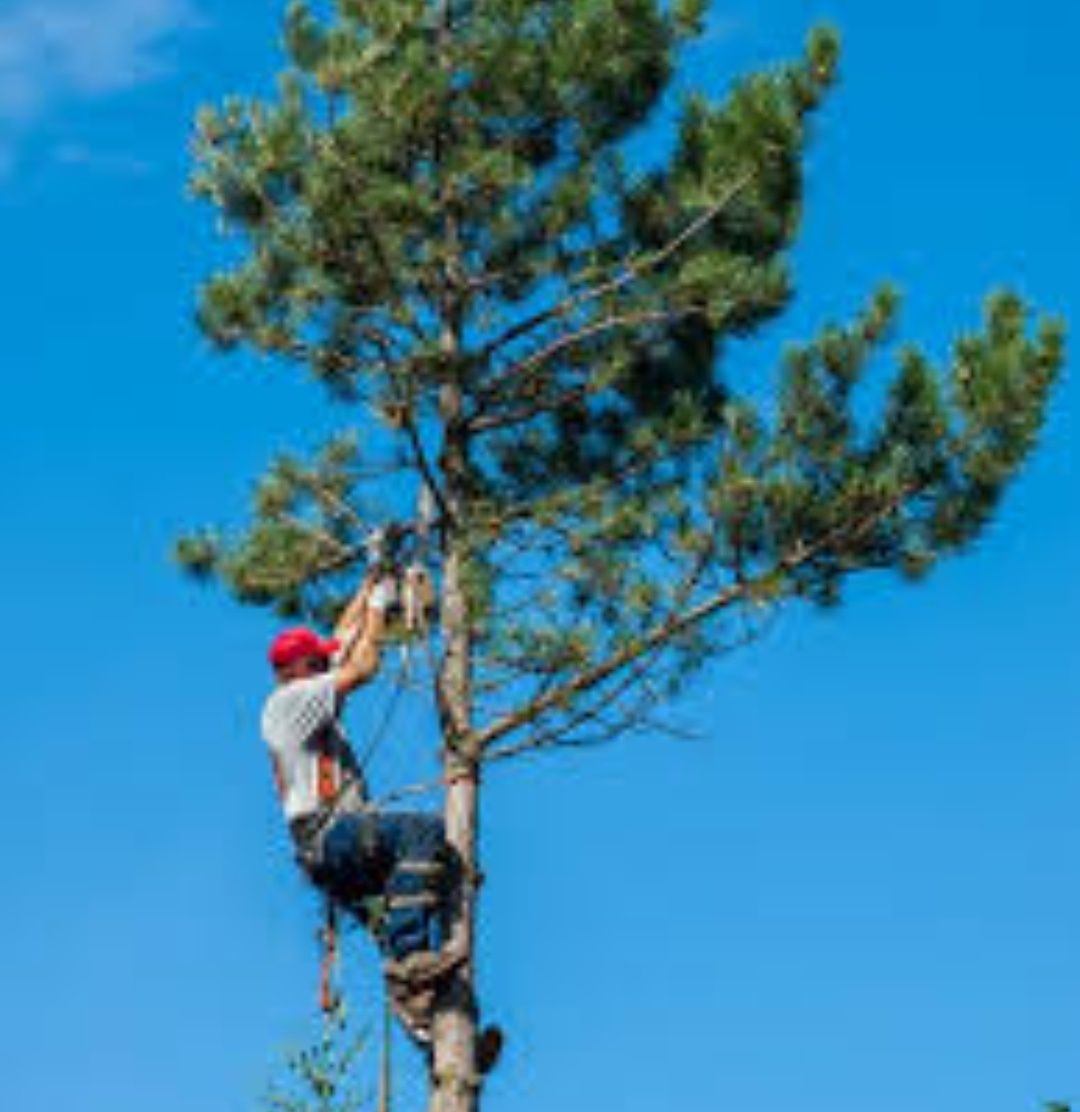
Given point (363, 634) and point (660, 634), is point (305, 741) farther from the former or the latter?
point (660, 634)

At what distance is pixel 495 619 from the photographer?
11.2 meters

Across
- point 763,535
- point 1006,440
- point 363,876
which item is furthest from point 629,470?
point 363,876

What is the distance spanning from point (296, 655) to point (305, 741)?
377 mm

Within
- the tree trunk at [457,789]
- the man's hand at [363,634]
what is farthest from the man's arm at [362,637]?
the tree trunk at [457,789]

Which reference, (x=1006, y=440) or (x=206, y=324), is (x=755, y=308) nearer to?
(x=1006, y=440)

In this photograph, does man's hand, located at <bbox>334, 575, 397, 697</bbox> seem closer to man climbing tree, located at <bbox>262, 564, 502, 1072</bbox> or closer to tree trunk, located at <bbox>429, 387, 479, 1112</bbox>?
man climbing tree, located at <bbox>262, 564, 502, 1072</bbox>

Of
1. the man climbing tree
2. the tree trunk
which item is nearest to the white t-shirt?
the man climbing tree

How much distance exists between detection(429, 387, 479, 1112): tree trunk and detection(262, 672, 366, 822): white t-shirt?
59cm

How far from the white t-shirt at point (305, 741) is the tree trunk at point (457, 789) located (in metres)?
0.59

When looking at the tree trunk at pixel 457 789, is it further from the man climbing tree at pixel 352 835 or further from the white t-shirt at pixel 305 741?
the white t-shirt at pixel 305 741

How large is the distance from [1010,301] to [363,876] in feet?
11.5

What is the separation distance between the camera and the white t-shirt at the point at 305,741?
1013 centimetres

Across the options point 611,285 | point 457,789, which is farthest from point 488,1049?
point 611,285

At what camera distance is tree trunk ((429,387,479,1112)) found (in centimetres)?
1034
